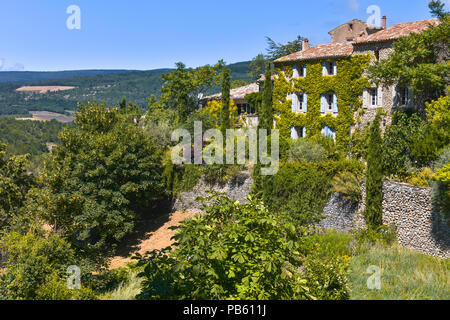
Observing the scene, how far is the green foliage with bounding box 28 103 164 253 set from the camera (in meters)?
A: 23.5

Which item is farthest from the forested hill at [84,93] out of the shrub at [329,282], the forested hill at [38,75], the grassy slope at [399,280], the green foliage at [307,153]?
the shrub at [329,282]

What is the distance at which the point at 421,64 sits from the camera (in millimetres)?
20594

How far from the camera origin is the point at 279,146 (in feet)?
78.7

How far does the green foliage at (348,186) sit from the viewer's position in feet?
62.6

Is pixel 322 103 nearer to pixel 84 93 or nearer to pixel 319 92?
pixel 319 92

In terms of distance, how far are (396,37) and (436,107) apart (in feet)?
22.4

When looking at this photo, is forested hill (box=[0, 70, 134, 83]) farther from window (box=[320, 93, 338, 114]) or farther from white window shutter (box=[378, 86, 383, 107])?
white window shutter (box=[378, 86, 383, 107])

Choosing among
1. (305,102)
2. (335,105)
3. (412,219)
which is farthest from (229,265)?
(305,102)

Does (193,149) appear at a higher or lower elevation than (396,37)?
lower

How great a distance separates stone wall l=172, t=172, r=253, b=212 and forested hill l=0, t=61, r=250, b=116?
278 feet
